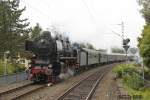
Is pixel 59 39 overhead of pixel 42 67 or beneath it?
overhead

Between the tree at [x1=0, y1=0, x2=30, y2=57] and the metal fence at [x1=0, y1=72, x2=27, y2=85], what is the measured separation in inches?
636

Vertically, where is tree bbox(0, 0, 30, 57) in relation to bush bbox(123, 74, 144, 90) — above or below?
above

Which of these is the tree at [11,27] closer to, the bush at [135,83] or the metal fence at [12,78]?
the metal fence at [12,78]

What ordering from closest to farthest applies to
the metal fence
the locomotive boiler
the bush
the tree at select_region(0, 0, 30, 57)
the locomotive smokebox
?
the bush < the metal fence < the locomotive boiler < the locomotive smokebox < the tree at select_region(0, 0, 30, 57)

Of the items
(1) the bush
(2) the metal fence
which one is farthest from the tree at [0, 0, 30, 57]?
(1) the bush

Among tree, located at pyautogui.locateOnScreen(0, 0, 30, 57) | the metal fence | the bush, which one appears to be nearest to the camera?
the bush

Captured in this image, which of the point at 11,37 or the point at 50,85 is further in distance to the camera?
the point at 11,37

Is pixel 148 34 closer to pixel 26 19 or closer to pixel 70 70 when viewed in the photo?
pixel 70 70

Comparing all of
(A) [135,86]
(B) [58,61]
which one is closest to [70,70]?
(B) [58,61]

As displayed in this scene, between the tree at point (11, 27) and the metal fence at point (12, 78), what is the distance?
1615 cm

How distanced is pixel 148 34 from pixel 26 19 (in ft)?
122

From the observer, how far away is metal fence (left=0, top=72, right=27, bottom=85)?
26645mm

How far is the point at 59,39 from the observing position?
101 feet

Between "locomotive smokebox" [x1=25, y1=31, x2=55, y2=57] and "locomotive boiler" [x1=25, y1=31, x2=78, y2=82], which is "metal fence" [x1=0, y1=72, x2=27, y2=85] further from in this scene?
"locomotive smokebox" [x1=25, y1=31, x2=55, y2=57]
